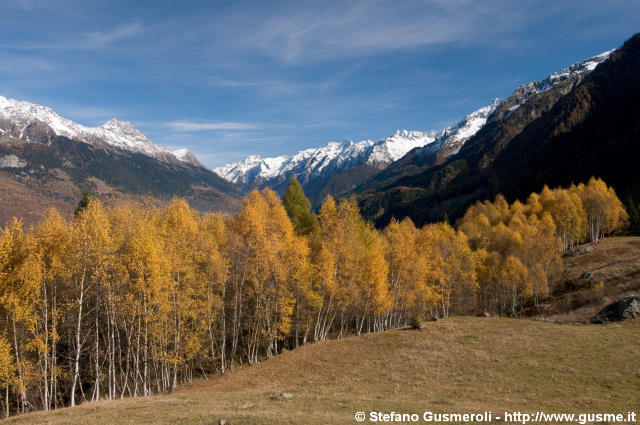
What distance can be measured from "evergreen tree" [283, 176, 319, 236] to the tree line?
10.6 inches

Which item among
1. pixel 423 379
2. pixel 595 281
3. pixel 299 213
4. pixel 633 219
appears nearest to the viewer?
pixel 423 379

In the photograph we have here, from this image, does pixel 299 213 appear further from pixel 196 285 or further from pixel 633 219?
pixel 633 219

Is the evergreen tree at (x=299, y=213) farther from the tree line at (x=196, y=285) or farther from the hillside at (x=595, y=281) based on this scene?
the hillside at (x=595, y=281)

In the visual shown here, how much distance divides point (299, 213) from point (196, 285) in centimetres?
3133

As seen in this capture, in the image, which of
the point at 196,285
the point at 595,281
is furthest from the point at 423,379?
the point at 595,281

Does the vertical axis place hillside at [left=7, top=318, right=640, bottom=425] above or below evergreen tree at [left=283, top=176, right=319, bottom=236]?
below

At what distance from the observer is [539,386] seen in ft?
93.8

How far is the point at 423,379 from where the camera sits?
32.9 m

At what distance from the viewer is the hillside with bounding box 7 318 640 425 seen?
23625mm

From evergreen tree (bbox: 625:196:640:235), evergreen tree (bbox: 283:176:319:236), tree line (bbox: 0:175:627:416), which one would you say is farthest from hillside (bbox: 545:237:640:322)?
evergreen tree (bbox: 283:176:319:236)

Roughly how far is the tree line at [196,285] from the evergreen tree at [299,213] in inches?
10.6

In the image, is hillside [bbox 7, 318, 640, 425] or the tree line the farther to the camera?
the tree line

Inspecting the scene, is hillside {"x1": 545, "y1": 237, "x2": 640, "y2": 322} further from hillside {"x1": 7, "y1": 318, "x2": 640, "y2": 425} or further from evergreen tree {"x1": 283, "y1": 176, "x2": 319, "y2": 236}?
evergreen tree {"x1": 283, "y1": 176, "x2": 319, "y2": 236}

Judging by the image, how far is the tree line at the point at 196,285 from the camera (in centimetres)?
3275
